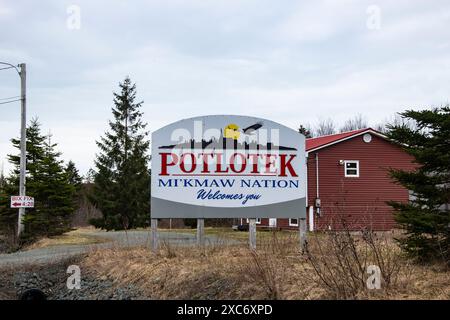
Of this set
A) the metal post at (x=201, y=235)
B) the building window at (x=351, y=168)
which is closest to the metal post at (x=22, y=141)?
the metal post at (x=201, y=235)

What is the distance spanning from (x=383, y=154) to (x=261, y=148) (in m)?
20.1

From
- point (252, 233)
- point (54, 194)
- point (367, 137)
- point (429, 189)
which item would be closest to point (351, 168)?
point (367, 137)

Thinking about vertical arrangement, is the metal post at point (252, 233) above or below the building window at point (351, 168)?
below

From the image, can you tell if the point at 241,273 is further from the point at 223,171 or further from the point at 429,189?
the point at 223,171

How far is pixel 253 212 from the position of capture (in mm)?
13438

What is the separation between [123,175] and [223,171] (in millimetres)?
33401

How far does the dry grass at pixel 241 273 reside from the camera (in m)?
7.72

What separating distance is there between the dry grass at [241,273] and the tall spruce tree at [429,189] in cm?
40

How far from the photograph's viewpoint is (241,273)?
886 centimetres

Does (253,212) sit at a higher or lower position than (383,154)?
lower

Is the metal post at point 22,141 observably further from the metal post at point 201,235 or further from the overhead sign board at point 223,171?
the metal post at point 201,235

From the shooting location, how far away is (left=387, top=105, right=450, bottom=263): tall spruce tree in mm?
9617

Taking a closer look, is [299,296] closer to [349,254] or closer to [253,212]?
[349,254]
